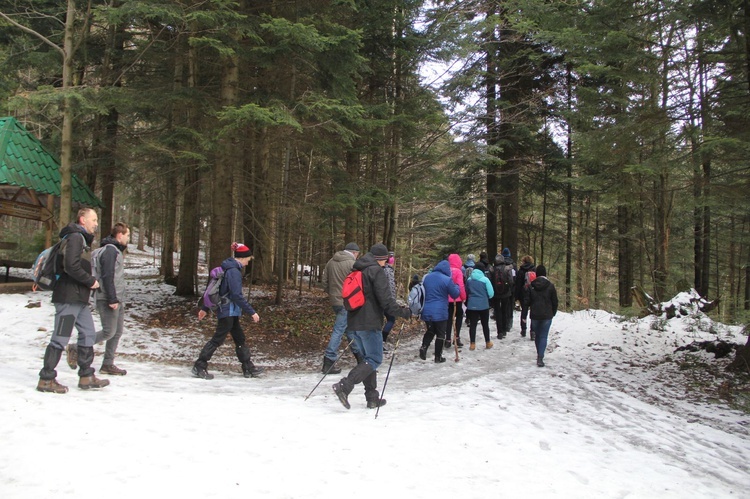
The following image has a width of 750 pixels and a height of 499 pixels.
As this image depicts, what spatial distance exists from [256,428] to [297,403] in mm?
1185

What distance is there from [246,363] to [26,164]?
8588mm

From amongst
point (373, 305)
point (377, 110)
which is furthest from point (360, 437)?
point (377, 110)

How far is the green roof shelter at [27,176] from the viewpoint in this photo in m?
10.7

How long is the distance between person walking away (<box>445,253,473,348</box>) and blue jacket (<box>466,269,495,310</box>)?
227 millimetres

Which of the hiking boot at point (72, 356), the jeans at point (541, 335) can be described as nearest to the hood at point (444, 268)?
the jeans at point (541, 335)

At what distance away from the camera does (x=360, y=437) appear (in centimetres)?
454

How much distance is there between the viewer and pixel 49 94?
29.2 feet

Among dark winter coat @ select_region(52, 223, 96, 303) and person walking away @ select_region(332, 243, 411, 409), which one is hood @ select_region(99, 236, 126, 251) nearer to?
dark winter coat @ select_region(52, 223, 96, 303)

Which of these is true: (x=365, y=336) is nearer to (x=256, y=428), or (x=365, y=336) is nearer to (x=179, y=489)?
(x=256, y=428)

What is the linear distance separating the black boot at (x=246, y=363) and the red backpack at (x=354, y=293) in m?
2.49

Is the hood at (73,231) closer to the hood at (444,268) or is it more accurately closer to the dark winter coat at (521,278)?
the hood at (444,268)

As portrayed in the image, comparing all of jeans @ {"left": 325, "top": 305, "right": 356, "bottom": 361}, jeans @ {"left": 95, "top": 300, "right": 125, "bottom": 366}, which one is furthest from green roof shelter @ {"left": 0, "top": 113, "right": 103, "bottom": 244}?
jeans @ {"left": 325, "top": 305, "right": 356, "bottom": 361}

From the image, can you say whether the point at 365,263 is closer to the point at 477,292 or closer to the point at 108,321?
the point at 108,321

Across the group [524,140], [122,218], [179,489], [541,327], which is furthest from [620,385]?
[122,218]
